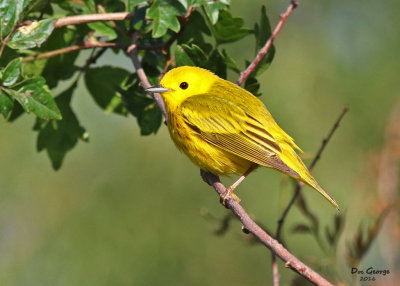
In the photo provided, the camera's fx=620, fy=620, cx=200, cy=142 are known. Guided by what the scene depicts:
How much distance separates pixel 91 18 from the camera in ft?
10.1

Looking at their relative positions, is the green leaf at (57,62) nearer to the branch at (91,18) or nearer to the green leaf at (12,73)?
the branch at (91,18)

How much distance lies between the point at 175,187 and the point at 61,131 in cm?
179

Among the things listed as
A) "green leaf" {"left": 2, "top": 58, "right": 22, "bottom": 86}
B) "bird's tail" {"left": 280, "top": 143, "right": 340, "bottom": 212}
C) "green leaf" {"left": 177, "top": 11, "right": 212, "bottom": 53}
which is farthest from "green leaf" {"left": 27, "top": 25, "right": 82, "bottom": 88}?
"bird's tail" {"left": 280, "top": 143, "right": 340, "bottom": 212}

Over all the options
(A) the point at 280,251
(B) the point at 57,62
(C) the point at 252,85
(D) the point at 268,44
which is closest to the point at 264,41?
(D) the point at 268,44

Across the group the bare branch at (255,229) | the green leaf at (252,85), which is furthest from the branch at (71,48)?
the green leaf at (252,85)

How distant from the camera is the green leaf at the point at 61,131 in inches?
137

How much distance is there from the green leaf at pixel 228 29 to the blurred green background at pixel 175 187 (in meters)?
1.71

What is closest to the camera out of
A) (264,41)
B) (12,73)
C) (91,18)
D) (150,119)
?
(12,73)

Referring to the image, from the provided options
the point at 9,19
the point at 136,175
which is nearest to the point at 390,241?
the point at 9,19

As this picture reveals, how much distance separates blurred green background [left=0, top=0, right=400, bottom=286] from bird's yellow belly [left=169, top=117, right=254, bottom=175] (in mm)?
1187

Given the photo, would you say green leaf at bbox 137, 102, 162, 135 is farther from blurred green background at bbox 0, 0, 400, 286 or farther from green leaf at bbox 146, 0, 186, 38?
blurred green background at bbox 0, 0, 400, 286

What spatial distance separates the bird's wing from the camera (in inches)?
133

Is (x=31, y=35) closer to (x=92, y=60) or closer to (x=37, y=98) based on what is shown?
(x=37, y=98)

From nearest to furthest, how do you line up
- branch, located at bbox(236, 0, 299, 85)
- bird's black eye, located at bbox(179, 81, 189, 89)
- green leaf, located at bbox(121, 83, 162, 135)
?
branch, located at bbox(236, 0, 299, 85), green leaf, located at bbox(121, 83, 162, 135), bird's black eye, located at bbox(179, 81, 189, 89)
